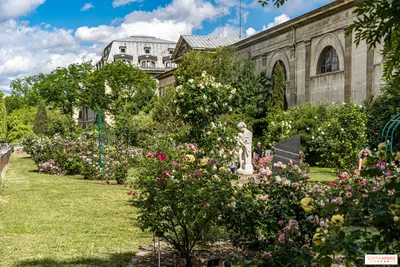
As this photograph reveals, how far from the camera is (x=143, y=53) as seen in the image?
87875mm

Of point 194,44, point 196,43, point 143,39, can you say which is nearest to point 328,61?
point 194,44

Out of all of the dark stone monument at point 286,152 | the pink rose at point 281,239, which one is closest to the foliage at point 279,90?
the dark stone monument at point 286,152

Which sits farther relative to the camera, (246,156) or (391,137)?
(246,156)

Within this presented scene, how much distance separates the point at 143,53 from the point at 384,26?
8664 centimetres

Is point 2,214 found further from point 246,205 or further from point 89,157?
point 89,157

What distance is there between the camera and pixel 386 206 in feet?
11.0

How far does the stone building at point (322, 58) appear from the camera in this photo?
2786 cm

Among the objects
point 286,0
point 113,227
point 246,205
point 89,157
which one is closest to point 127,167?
point 89,157

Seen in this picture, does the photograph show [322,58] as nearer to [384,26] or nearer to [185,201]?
[185,201]

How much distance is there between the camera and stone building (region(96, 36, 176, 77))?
85875 millimetres

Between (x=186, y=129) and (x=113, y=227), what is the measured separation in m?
4.85

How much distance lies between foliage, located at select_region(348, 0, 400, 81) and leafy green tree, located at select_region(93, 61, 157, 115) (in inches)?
2264

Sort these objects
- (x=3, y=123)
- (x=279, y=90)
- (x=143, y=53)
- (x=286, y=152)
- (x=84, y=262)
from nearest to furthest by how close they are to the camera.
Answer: (x=84, y=262) → (x=286, y=152) → (x=279, y=90) → (x=3, y=123) → (x=143, y=53)

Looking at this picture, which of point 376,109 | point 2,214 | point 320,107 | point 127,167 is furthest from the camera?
point 320,107
